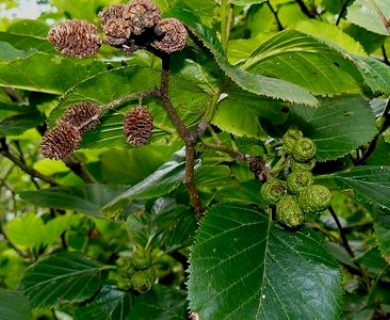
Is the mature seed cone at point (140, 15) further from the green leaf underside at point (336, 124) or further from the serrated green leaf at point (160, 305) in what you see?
the serrated green leaf at point (160, 305)

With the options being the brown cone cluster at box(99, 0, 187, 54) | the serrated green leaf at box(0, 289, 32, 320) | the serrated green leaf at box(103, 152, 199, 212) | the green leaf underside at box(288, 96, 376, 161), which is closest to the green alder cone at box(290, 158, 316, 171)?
the green leaf underside at box(288, 96, 376, 161)

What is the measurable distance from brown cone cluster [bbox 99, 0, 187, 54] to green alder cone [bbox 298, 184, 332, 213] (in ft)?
1.47

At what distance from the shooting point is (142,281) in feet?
5.19

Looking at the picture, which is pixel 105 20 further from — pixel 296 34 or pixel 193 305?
pixel 193 305

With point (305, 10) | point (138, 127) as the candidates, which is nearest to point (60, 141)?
point (138, 127)

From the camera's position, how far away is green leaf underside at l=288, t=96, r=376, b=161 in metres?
1.33

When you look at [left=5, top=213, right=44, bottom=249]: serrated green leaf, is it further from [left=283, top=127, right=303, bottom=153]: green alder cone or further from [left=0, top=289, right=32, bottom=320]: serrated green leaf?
[left=283, top=127, right=303, bottom=153]: green alder cone

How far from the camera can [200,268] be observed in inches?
42.2

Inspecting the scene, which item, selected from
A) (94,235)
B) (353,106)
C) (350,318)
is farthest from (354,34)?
(94,235)

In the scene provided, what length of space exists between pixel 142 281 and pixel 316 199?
68cm

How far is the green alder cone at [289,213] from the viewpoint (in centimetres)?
112

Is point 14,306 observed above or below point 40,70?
below

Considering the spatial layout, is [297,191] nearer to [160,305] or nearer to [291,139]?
[291,139]

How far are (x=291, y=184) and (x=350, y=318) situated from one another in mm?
830
